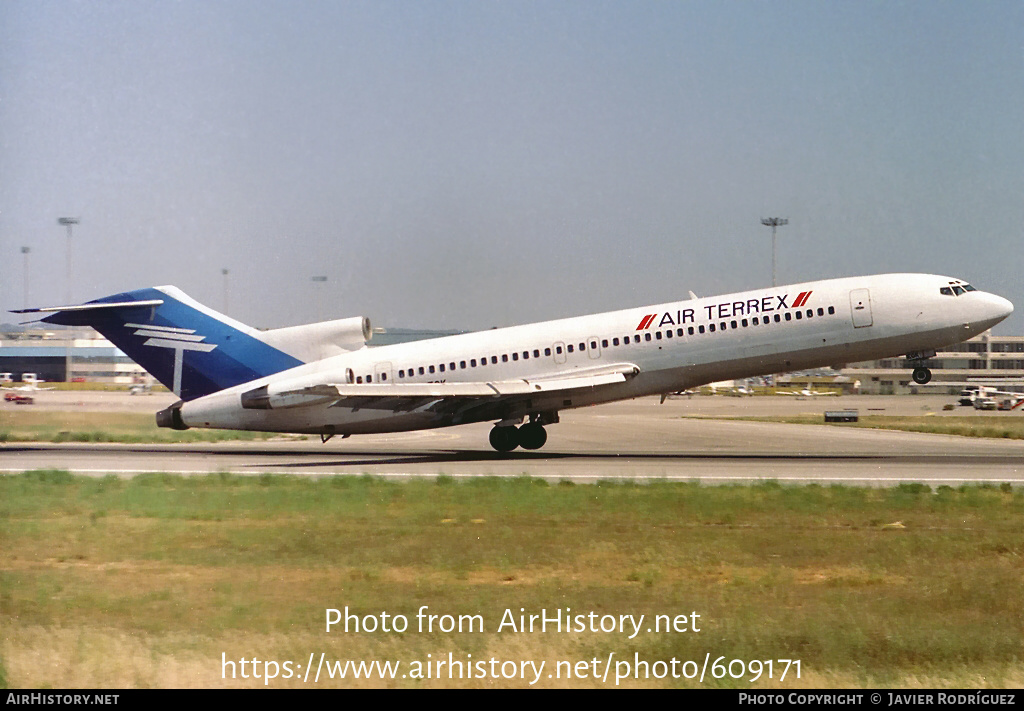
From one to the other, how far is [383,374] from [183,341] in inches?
272

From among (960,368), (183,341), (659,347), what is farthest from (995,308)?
(960,368)

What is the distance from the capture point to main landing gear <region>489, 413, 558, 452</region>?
1346 inches

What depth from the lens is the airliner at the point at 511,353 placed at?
31125 millimetres

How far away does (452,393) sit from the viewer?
103 feet

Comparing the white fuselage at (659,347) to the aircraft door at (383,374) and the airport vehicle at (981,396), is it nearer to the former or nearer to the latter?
the aircraft door at (383,374)

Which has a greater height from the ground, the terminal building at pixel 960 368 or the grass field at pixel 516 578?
the terminal building at pixel 960 368

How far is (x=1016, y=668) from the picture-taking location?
9.80 metres


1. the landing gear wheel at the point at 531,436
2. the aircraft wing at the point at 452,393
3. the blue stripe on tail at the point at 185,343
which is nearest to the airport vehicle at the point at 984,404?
the landing gear wheel at the point at 531,436

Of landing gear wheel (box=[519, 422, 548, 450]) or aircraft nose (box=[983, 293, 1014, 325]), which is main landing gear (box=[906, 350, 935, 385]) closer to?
aircraft nose (box=[983, 293, 1014, 325])

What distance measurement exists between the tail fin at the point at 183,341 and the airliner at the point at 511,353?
0.04 m

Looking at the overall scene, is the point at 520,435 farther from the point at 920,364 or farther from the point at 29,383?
the point at 29,383

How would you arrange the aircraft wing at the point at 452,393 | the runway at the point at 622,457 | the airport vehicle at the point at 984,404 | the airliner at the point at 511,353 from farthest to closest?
the airport vehicle at the point at 984,404 < the aircraft wing at the point at 452,393 < the airliner at the point at 511,353 < the runway at the point at 622,457

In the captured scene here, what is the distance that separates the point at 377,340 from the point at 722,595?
25703 millimetres
